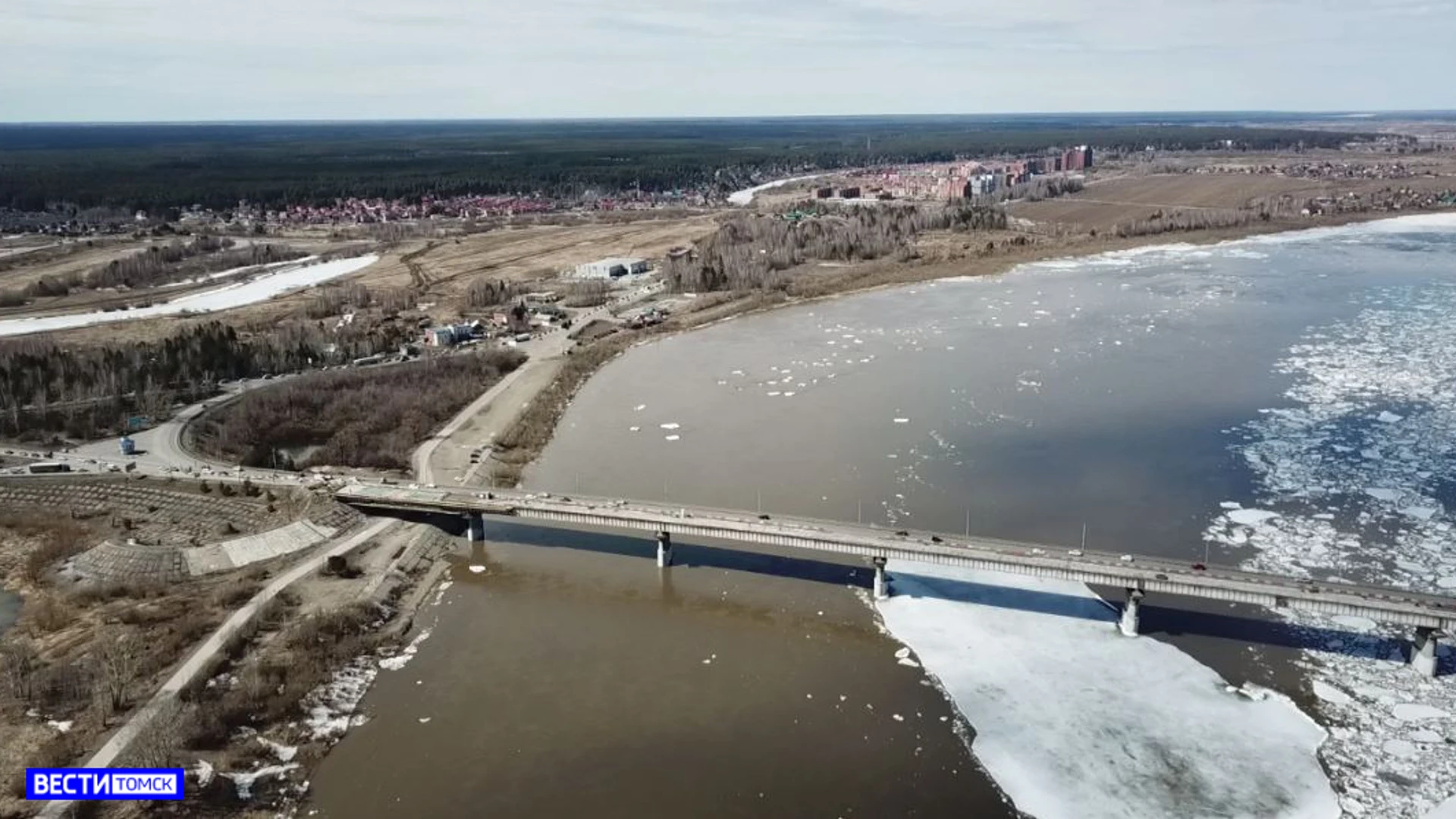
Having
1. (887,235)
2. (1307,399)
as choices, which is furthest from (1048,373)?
(887,235)

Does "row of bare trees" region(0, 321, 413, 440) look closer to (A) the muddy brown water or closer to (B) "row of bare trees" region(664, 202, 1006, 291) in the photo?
(A) the muddy brown water

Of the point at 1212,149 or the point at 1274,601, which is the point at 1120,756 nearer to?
the point at 1274,601

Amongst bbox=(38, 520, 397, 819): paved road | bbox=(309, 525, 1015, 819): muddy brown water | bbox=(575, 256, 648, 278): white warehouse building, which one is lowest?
bbox=(309, 525, 1015, 819): muddy brown water

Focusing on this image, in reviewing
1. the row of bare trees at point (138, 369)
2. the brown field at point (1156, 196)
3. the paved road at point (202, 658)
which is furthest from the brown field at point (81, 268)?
the brown field at point (1156, 196)

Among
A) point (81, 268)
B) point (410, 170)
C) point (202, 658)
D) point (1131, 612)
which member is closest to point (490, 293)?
point (81, 268)

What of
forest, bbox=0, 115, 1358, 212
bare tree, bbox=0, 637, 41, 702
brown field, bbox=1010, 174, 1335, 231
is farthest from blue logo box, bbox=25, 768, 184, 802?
forest, bbox=0, 115, 1358, 212

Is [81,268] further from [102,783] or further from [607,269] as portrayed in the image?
[102,783]
